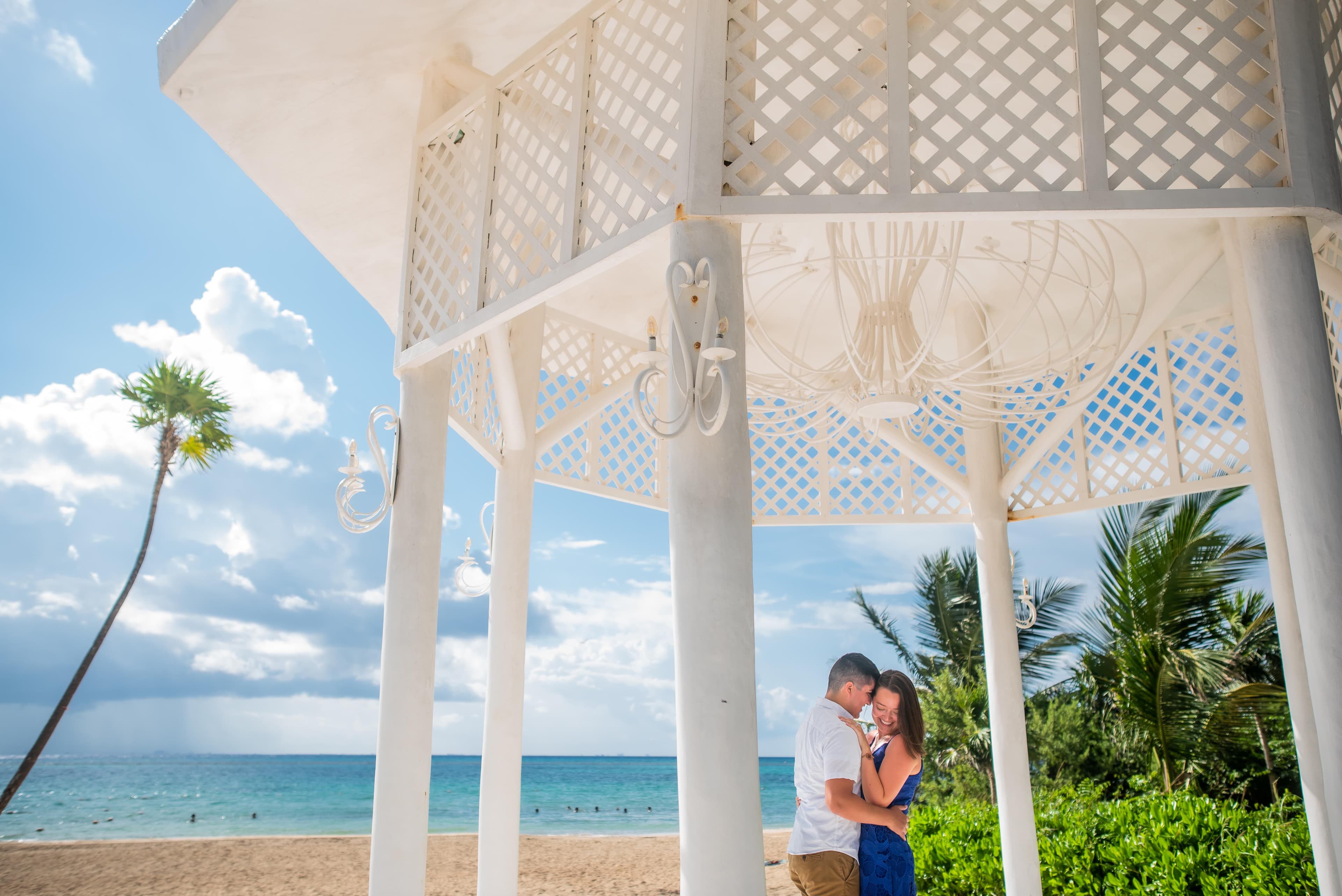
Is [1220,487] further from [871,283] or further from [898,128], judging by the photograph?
[898,128]

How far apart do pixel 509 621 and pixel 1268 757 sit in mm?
10000

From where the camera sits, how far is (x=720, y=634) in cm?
238

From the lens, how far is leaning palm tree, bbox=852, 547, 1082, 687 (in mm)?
Result: 14938

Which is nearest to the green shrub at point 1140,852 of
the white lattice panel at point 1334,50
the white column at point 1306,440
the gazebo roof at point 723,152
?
the gazebo roof at point 723,152

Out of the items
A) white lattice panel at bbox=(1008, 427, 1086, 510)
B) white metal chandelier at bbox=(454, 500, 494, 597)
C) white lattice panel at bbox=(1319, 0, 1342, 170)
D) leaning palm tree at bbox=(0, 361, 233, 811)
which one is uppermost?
leaning palm tree at bbox=(0, 361, 233, 811)

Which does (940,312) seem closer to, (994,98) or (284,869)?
(994,98)

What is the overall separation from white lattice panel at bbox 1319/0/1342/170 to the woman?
6.92ft

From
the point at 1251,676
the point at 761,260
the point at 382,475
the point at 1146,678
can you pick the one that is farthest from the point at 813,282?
the point at 1251,676

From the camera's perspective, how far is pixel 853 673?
9.39 feet

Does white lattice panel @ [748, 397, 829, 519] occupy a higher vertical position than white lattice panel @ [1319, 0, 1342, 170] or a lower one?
lower

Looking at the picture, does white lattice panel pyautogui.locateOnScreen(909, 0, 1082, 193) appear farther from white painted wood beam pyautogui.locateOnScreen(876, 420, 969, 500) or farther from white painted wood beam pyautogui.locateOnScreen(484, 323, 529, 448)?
white painted wood beam pyautogui.locateOnScreen(876, 420, 969, 500)

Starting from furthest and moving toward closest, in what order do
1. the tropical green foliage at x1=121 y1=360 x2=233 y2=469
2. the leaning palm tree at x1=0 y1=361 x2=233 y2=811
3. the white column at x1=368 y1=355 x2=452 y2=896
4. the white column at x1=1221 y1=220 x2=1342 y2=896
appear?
the tropical green foliage at x1=121 y1=360 x2=233 y2=469 → the leaning palm tree at x1=0 y1=361 x2=233 y2=811 → the white column at x1=1221 y1=220 x2=1342 y2=896 → the white column at x1=368 y1=355 x2=452 y2=896

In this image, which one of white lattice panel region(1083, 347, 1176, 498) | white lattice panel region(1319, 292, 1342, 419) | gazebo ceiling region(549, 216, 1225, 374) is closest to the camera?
white lattice panel region(1319, 292, 1342, 419)

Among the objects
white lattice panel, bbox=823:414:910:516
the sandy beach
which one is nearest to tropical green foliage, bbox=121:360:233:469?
the sandy beach
